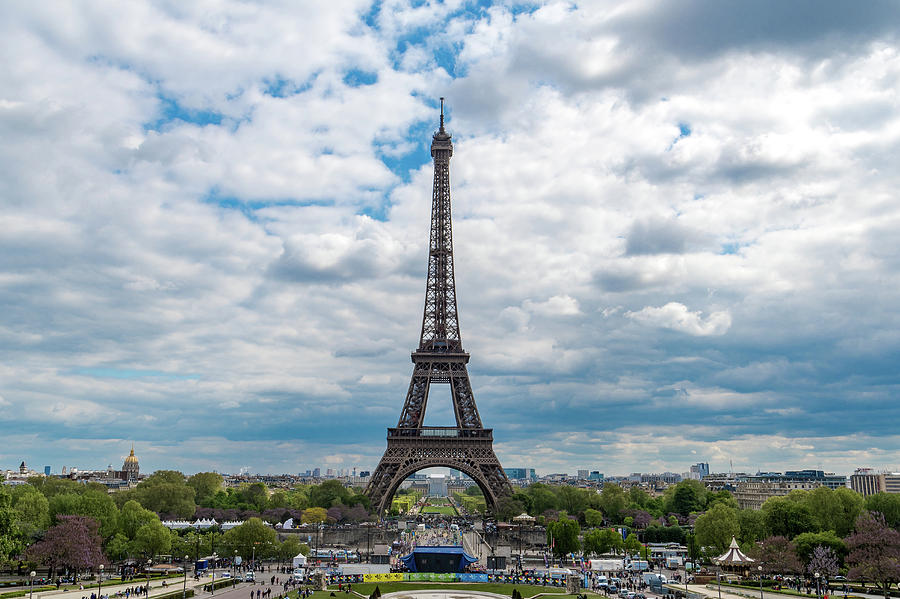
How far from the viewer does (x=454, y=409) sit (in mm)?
115250

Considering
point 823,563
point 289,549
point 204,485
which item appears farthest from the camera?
point 204,485

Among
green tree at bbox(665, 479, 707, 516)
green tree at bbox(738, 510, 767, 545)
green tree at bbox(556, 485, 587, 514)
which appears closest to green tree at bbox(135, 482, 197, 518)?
green tree at bbox(556, 485, 587, 514)

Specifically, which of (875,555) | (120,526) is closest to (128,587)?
(120,526)

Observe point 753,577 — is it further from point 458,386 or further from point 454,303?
point 454,303

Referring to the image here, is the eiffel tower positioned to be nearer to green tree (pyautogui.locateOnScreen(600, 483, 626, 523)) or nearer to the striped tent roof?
green tree (pyautogui.locateOnScreen(600, 483, 626, 523))

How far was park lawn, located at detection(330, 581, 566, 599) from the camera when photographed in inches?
2489

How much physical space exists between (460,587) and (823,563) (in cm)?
3142

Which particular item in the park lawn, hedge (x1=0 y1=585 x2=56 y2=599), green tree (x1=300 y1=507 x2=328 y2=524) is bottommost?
the park lawn

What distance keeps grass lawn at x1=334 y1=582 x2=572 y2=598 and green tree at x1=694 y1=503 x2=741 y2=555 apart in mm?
21995

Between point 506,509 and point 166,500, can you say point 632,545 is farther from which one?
point 166,500

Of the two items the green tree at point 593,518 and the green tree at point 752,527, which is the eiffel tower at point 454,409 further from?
the green tree at point 752,527

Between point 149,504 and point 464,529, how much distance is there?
56.7 meters

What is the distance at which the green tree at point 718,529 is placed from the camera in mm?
78375

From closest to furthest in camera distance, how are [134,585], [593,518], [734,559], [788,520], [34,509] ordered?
1. [134,585]
2. [734,559]
3. [34,509]
4. [788,520]
5. [593,518]
